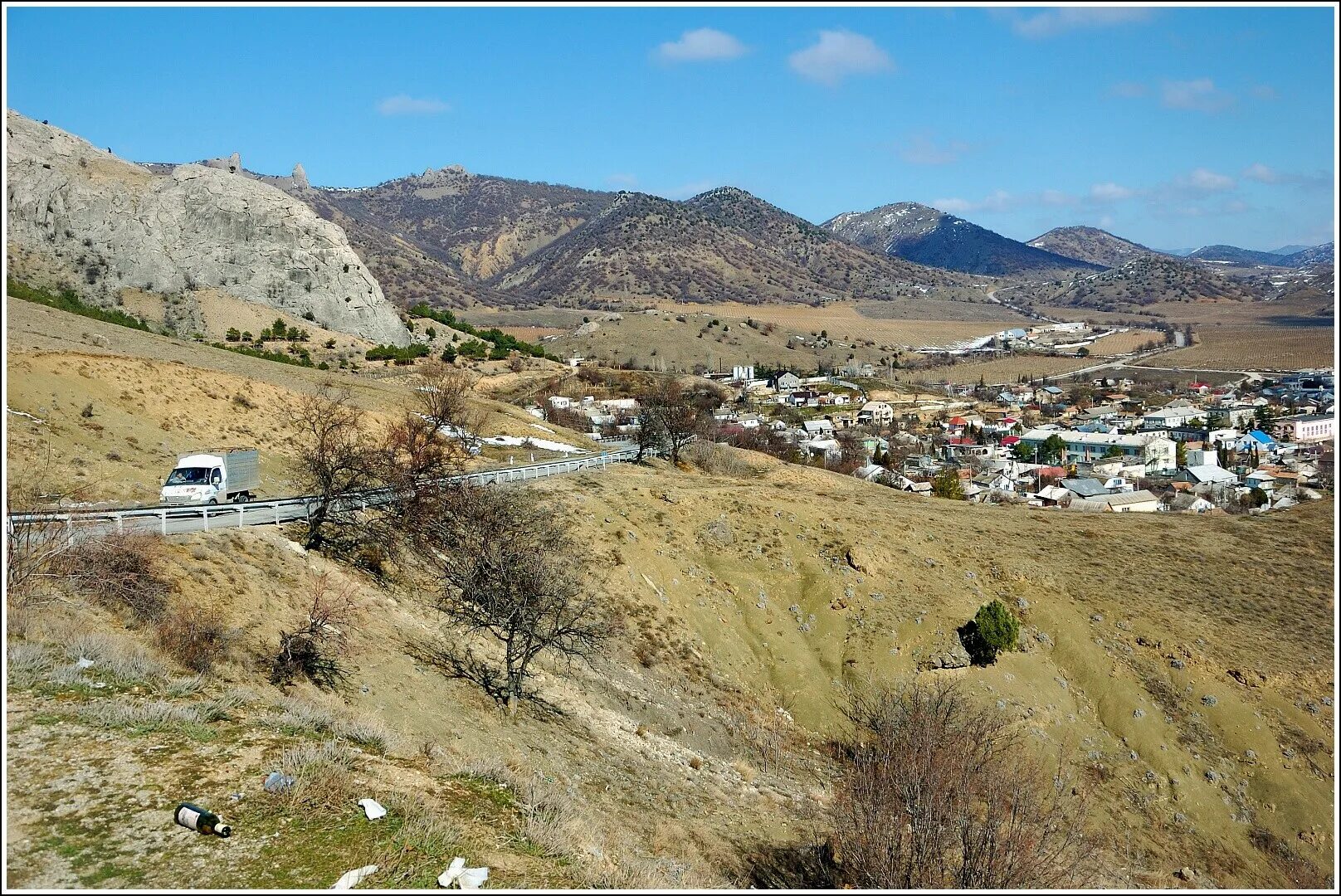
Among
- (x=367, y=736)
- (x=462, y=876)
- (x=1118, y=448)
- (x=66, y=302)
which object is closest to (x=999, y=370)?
(x=1118, y=448)

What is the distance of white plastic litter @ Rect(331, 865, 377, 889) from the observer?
8.13 metres

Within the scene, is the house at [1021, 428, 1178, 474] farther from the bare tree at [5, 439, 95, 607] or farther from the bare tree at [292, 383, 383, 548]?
the bare tree at [5, 439, 95, 607]

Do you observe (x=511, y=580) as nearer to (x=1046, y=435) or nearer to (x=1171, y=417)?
(x=1046, y=435)

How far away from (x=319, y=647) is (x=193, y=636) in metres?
2.65

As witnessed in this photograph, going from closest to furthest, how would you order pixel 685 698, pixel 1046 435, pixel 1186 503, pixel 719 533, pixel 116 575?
pixel 116 575 < pixel 685 698 < pixel 719 533 < pixel 1186 503 < pixel 1046 435

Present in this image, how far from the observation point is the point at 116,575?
15.1 meters

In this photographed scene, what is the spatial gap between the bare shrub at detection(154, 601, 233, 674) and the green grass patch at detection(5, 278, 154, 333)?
42.1 meters

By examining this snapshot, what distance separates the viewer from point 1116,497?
6203 centimetres

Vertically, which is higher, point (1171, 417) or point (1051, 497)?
point (1171, 417)

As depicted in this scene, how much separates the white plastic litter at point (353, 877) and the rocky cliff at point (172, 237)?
69.5 metres

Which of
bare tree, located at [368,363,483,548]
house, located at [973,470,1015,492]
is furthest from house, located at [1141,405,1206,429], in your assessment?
bare tree, located at [368,363,483,548]

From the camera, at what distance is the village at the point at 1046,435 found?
66500 millimetres

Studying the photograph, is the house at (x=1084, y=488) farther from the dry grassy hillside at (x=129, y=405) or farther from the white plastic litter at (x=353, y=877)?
the white plastic litter at (x=353, y=877)

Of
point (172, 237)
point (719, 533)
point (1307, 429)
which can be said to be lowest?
point (1307, 429)
